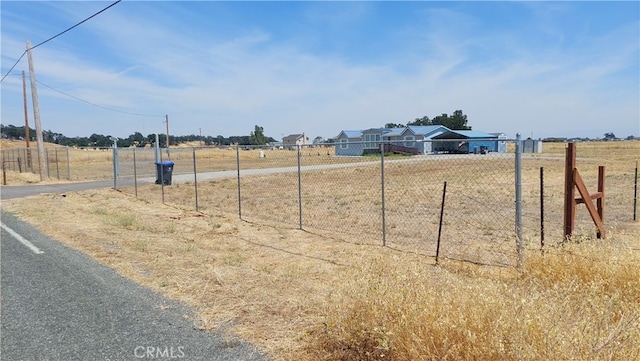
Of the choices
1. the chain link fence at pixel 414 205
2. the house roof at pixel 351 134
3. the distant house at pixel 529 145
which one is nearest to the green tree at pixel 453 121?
the house roof at pixel 351 134

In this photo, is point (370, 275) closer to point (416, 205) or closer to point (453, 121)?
point (416, 205)

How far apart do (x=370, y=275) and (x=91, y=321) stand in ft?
9.11

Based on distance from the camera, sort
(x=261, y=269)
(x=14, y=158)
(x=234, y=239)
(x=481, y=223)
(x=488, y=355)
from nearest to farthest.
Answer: (x=488, y=355) < (x=261, y=269) < (x=234, y=239) < (x=481, y=223) < (x=14, y=158)

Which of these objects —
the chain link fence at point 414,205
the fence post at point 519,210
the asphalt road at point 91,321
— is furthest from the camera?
the chain link fence at point 414,205

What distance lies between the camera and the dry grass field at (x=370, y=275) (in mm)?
2715

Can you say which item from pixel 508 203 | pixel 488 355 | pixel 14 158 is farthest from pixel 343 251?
pixel 14 158

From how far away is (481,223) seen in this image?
32.2 feet

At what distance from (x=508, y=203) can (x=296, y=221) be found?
23.3 feet

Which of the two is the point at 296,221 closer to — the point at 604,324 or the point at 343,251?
the point at 343,251

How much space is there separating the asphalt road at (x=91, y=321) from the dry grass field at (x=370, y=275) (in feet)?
0.82

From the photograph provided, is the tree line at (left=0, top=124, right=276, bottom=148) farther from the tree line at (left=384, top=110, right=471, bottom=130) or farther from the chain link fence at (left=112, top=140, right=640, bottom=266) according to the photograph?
the chain link fence at (left=112, top=140, right=640, bottom=266)

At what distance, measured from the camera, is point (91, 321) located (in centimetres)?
402

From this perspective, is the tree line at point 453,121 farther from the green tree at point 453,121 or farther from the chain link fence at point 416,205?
the chain link fence at point 416,205

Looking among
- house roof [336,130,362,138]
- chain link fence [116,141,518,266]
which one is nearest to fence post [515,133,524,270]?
chain link fence [116,141,518,266]
